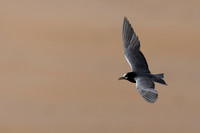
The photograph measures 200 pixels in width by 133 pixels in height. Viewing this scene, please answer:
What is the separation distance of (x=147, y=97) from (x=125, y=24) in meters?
1.62

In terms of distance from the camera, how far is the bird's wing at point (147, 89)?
6.36m

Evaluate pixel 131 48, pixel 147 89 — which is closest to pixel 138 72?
pixel 131 48

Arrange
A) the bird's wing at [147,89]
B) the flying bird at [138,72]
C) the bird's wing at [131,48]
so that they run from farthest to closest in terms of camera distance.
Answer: the bird's wing at [131,48] < the flying bird at [138,72] < the bird's wing at [147,89]

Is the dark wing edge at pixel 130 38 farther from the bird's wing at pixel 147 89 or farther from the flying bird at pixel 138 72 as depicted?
the bird's wing at pixel 147 89

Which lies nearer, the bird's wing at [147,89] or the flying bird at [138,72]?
the bird's wing at [147,89]

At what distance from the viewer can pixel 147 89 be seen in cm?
662

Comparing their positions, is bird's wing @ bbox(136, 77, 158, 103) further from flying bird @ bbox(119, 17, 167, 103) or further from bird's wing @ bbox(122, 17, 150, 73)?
bird's wing @ bbox(122, 17, 150, 73)

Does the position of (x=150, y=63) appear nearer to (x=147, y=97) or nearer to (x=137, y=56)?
(x=137, y=56)

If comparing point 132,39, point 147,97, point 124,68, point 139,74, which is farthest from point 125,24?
point 124,68

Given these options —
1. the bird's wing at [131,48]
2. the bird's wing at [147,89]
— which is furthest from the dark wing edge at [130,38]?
the bird's wing at [147,89]

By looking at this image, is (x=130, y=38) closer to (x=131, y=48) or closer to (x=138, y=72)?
(x=131, y=48)

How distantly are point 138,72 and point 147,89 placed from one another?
0.68 metres

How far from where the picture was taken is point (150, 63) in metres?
11.2

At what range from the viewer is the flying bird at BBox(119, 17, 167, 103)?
6.59 m
